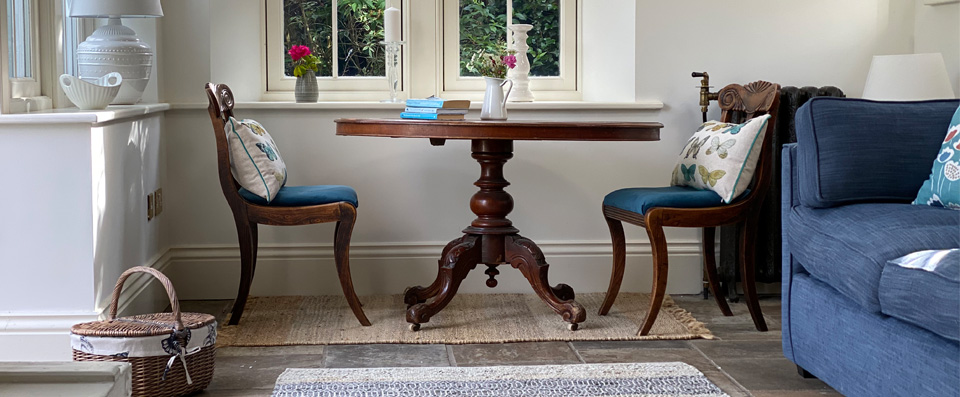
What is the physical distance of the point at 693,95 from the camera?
12.1 feet

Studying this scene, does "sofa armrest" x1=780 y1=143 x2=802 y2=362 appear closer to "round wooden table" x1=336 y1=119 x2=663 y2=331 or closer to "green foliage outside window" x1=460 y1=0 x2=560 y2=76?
"round wooden table" x1=336 y1=119 x2=663 y2=331

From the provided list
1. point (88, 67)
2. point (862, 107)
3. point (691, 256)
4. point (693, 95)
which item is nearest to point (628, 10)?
point (693, 95)

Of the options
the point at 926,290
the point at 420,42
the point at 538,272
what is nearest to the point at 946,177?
the point at 926,290

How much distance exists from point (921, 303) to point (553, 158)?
6.64 feet

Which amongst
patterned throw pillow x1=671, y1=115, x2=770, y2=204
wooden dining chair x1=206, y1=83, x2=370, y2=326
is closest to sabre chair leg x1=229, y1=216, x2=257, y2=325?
wooden dining chair x1=206, y1=83, x2=370, y2=326

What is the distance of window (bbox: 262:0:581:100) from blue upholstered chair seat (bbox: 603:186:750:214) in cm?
101

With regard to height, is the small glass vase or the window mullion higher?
the window mullion

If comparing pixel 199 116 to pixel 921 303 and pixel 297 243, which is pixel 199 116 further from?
pixel 921 303

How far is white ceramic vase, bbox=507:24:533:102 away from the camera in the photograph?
377 cm

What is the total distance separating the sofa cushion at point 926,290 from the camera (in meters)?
1.75

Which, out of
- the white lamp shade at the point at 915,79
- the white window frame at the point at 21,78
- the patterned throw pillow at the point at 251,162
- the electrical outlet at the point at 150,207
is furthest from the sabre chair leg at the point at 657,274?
the white window frame at the point at 21,78

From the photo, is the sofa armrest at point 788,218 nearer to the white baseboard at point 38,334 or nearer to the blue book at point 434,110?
the blue book at point 434,110

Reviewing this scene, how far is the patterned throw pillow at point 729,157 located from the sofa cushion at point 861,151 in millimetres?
552

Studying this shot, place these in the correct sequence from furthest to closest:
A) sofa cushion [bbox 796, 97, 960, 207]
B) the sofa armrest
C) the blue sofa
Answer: the sofa armrest < sofa cushion [bbox 796, 97, 960, 207] < the blue sofa
